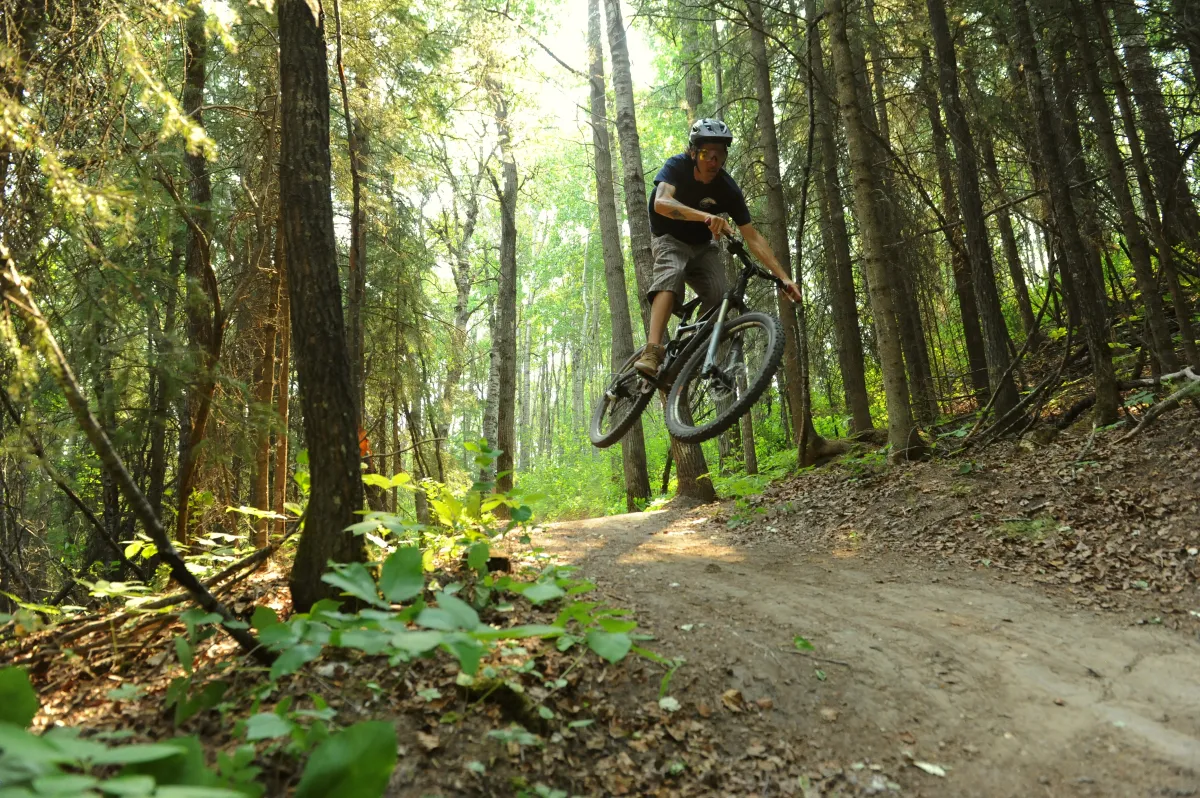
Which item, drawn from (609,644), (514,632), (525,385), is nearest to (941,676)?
(609,644)

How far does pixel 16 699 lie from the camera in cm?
173

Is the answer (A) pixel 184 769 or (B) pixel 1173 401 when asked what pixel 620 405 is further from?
(A) pixel 184 769

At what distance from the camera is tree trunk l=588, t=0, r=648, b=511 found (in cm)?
1159

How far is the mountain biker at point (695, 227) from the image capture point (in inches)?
206

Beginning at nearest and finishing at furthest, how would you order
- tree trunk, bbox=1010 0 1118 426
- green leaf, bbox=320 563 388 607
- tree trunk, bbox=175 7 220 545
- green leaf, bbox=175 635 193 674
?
green leaf, bbox=320 563 388 607 < green leaf, bbox=175 635 193 674 < tree trunk, bbox=175 7 220 545 < tree trunk, bbox=1010 0 1118 426

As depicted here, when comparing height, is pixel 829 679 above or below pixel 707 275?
below


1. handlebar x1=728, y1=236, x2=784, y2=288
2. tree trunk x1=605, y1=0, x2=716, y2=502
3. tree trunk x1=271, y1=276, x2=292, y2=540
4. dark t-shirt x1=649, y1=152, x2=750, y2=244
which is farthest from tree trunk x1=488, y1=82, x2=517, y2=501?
handlebar x1=728, y1=236, x2=784, y2=288

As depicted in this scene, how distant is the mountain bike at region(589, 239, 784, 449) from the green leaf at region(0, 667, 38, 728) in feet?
12.9

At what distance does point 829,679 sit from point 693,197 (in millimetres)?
3713

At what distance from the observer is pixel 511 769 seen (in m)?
2.36

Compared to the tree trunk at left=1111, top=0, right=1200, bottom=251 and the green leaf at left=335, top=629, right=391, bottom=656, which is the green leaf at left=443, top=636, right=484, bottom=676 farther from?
the tree trunk at left=1111, top=0, right=1200, bottom=251

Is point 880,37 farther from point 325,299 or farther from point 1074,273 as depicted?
point 325,299

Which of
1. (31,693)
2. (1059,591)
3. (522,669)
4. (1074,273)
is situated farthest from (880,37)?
(31,693)

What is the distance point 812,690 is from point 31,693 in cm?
287
